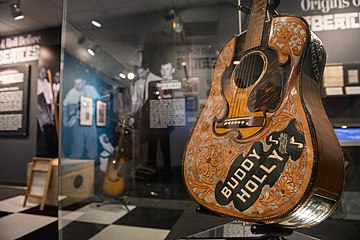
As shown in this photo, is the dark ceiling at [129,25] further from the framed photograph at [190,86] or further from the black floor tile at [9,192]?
the black floor tile at [9,192]

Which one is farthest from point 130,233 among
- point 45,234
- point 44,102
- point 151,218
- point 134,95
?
point 44,102

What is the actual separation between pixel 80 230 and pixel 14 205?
1151mm

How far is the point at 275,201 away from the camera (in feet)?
1.81

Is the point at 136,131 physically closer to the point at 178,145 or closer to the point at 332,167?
the point at 178,145

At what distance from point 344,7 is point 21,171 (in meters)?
3.74

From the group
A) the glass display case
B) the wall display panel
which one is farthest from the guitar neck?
the wall display panel

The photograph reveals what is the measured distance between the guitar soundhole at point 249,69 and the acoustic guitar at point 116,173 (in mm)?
1455

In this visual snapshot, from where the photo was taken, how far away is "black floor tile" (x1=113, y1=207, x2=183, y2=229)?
153 cm

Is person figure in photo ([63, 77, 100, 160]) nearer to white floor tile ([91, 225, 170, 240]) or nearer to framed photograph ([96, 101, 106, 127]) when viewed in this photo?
framed photograph ([96, 101, 106, 127])

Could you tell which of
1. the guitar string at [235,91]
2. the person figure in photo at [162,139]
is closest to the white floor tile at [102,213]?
the person figure in photo at [162,139]

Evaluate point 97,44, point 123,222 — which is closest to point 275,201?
point 123,222

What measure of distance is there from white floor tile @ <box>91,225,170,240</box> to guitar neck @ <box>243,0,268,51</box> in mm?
1162

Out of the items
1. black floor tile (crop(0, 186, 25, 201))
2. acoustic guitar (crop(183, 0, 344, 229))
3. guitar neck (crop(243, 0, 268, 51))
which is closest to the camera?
acoustic guitar (crop(183, 0, 344, 229))

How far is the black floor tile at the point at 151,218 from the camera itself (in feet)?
5.02
